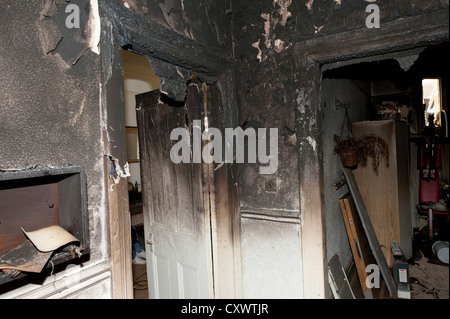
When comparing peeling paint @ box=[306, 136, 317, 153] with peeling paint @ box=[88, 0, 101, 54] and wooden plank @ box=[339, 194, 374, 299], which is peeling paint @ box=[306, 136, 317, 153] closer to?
peeling paint @ box=[88, 0, 101, 54]

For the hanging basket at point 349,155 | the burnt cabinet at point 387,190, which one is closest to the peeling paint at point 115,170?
the hanging basket at point 349,155

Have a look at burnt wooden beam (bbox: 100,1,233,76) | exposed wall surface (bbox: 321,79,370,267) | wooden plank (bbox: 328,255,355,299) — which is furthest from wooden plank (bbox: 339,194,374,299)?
burnt wooden beam (bbox: 100,1,233,76)

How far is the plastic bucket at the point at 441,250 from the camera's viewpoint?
12.9 feet

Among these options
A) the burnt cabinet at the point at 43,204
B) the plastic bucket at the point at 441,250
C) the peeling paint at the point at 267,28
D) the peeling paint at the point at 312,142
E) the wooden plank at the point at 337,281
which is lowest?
the plastic bucket at the point at 441,250

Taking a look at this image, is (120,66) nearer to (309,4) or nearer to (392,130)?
(309,4)

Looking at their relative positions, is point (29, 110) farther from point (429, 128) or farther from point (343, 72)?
point (429, 128)

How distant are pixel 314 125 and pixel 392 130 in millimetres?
2605

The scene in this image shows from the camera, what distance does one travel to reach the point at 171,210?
8.10ft

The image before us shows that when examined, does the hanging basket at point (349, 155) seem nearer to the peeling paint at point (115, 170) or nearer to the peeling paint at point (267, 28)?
the peeling paint at point (267, 28)

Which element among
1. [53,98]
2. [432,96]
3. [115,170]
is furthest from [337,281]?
[432,96]

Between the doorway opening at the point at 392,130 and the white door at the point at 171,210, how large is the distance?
1263 millimetres

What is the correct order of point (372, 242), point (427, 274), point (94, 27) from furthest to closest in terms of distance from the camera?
point (427, 274), point (372, 242), point (94, 27)

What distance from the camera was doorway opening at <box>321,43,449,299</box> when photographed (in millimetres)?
2896

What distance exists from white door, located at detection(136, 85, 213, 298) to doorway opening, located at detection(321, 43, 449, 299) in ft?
4.14
